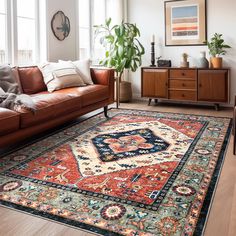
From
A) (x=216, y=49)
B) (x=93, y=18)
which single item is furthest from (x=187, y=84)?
(x=93, y=18)

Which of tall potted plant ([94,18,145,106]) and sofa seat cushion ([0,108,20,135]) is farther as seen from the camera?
tall potted plant ([94,18,145,106])

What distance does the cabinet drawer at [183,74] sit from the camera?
5098 mm

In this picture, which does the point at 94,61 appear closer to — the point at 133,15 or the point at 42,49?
the point at 133,15

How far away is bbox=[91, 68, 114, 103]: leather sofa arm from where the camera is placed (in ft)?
14.7

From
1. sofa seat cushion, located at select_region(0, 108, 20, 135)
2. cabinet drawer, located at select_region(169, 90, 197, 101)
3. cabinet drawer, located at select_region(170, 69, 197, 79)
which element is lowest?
sofa seat cushion, located at select_region(0, 108, 20, 135)

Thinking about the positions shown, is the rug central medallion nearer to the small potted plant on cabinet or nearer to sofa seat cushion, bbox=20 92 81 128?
sofa seat cushion, bbox=20 92 81 128

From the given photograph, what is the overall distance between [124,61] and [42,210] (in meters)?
3.93

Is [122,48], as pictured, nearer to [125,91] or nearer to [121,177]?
[125,91]

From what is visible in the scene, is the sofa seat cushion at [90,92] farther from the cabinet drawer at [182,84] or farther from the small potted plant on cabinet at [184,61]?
the small potted plant on cabinet at [184,61]

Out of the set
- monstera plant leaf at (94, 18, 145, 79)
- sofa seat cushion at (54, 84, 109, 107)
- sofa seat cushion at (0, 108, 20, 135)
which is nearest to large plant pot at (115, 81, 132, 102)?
monstera plant leaf at (94, 18, 145, 79)

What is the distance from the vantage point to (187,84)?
17.0ft

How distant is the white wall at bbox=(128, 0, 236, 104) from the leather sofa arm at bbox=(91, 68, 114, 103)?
5.31 ft

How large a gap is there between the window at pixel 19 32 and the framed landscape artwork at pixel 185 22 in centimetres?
246

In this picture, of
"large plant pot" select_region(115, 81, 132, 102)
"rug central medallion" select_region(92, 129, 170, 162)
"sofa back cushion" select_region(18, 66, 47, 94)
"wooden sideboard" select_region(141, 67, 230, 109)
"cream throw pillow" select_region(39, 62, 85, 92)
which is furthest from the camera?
"large plant pot" select_region(115, 81, 132, 102)
